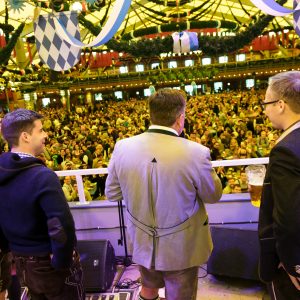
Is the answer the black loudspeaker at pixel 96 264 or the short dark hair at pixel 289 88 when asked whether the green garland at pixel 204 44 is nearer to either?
the black loudspeaker at pixel 96 264

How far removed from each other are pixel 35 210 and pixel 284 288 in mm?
1117

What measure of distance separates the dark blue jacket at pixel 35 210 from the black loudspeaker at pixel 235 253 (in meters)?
1.31

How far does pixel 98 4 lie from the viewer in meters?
5.09

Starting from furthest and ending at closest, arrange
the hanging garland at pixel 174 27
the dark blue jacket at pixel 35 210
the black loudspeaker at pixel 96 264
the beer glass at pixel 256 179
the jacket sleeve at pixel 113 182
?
the hanging garland at pixel 174 27, the black loudspeaker at pixel 96 264, the beer glass at pixel 256 179, the jacket sleeve at pixel 113 182, the dark blue jacket at pixel 35 210

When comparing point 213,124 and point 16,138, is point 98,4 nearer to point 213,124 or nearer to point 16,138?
point 16,138

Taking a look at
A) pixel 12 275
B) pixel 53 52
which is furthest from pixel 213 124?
pixel 12 275

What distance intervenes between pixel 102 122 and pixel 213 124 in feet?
16.9

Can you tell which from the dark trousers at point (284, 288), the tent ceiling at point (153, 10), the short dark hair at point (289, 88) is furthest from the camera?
the tent ceiling at point (153, 10)

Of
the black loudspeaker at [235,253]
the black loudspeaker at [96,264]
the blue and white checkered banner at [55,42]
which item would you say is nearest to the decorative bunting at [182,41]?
the blue and white checkered banner at [55,42]

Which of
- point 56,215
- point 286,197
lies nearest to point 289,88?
point 286,197

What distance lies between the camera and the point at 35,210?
1.54 meters

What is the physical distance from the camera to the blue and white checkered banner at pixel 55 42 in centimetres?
376

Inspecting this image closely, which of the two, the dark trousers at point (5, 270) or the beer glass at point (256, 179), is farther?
the beer glass at point (256, 179)

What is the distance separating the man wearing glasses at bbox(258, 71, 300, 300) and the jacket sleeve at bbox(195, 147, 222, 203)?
288 mm
